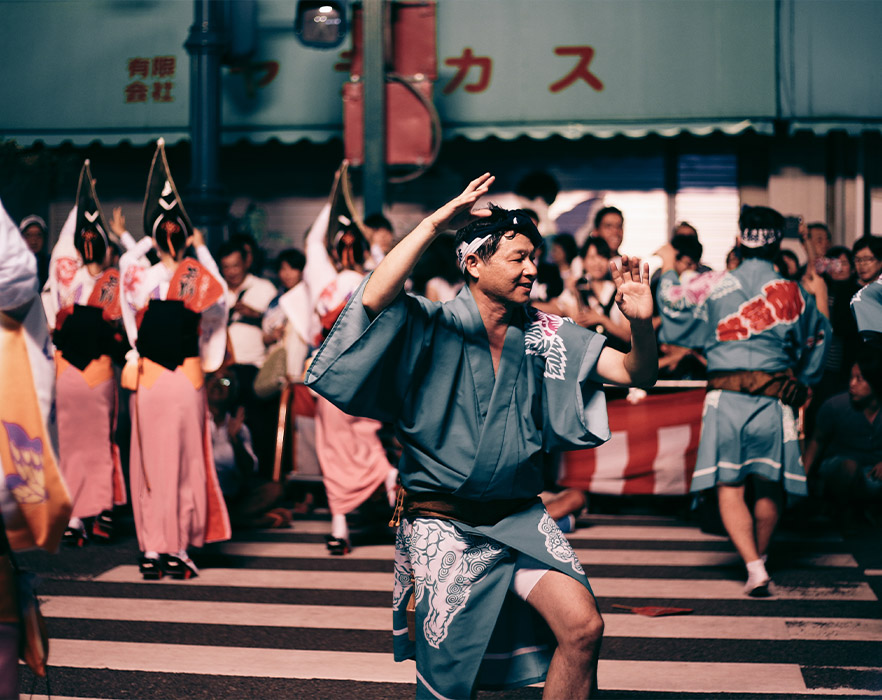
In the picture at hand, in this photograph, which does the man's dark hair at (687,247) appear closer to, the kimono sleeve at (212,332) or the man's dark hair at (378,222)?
the man's dark hair at (378,222)

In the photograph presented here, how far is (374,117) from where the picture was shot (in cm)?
892

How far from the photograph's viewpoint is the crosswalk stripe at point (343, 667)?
4371 millimetres

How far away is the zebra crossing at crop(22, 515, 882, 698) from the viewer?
441 cm

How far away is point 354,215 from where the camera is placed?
7195 mm

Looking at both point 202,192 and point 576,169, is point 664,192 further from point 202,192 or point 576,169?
point 202,192

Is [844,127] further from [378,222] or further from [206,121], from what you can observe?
[206,121]

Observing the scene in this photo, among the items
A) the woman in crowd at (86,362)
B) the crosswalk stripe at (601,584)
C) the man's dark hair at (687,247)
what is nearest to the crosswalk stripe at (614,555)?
the crosswalk stripe at (601,584)

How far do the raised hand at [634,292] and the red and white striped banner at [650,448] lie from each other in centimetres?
489

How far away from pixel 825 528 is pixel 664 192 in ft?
15.0

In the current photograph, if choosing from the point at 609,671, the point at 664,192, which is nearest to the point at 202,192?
the point at 664,192

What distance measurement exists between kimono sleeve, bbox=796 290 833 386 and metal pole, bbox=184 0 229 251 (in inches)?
184

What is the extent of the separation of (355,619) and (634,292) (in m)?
2.78

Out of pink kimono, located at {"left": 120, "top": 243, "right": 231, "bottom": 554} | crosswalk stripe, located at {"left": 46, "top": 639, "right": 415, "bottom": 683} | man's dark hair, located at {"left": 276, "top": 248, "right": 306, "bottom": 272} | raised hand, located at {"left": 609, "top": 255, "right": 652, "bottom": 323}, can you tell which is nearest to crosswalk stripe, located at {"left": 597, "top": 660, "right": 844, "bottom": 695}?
crosswalk stripe, located at {"left": 46, "top": 639, "right": 415, "bottom": 683}

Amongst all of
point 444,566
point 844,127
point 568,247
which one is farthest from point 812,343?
point 844,127
